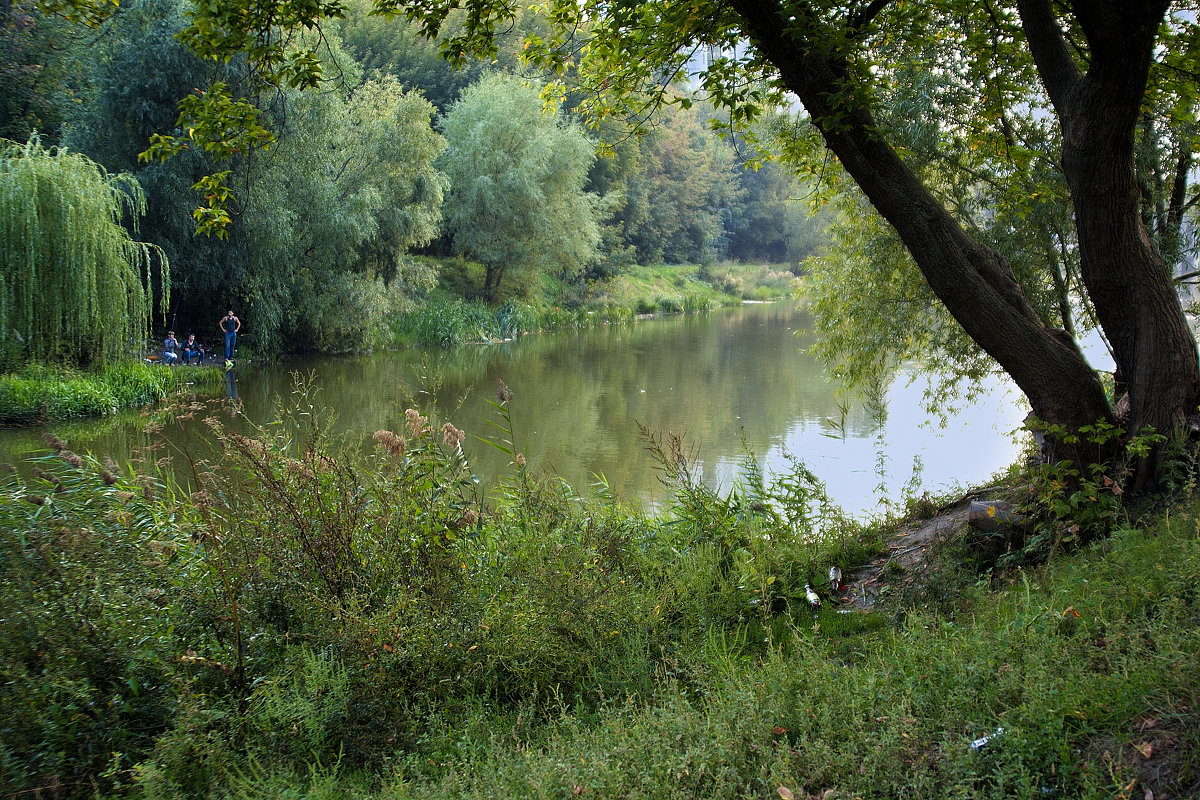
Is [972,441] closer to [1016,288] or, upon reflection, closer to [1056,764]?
[1016,288]

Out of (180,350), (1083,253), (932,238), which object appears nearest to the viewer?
(1083,253)

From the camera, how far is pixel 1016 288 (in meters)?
4.88

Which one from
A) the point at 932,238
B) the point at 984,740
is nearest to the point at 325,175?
the point at 932,238

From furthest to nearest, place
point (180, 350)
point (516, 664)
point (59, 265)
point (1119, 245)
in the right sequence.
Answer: point (180, 350) → point (59, 265) → point (1119, 245) → point (516, 664)

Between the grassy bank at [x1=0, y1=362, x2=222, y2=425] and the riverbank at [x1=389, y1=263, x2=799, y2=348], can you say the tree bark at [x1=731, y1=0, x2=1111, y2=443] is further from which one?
the grassy bank at [x1=0, y1=362, x2=222, y2=425]

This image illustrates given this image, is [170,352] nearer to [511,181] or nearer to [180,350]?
[180,350]

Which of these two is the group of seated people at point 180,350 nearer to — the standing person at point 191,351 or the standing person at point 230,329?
the standing person at point 191,351

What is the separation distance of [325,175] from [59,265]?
791cm

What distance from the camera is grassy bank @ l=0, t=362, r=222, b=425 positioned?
464 inches

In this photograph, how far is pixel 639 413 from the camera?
1415 cm

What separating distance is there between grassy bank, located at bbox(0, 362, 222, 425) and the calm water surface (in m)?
0.48

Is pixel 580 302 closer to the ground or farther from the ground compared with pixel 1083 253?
closer to the ground

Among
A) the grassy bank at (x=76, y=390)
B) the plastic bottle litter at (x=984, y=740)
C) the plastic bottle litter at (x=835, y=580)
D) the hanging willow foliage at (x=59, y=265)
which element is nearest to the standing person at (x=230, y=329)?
the grassy bank at (x=76, y=390)

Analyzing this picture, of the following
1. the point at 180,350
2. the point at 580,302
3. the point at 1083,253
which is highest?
the point at 1083,253
